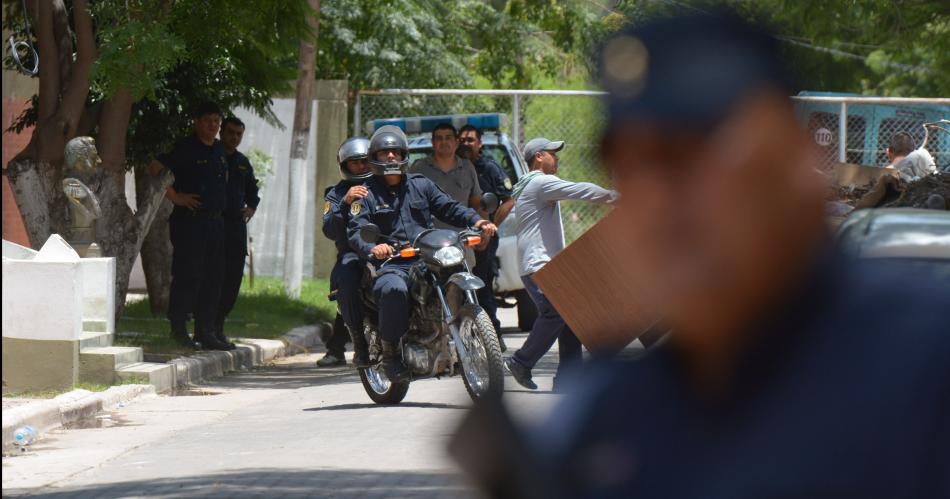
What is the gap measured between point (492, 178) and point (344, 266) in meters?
3.81

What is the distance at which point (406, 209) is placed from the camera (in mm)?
9859

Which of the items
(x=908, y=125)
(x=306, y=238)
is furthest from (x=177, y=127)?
(x=908, y=125)

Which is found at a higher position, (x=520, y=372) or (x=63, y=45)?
(x=63, y=45)

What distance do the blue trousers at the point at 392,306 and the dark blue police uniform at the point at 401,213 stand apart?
0.07 feet

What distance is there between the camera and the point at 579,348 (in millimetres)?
10422

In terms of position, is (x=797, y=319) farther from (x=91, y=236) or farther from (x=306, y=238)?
(x=306, y=238)

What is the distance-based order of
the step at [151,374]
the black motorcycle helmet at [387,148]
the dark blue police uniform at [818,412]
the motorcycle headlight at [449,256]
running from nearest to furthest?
the dark blue police uniform at [818,412] < the motorcycle headlight at [449,256] < the black motorcycle helmet at [387,148] < the step at [151,374]

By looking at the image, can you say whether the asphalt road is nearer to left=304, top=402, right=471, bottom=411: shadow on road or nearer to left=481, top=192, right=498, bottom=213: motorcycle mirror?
left=304, top=402, right=471, bottom=411: shadow on road

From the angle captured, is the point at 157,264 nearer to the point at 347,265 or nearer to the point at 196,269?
the point at 196,269

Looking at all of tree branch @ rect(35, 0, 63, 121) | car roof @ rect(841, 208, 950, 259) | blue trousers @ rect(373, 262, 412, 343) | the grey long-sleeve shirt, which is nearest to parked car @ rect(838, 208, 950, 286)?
car roof @ rect(841, 208, 950, 259)

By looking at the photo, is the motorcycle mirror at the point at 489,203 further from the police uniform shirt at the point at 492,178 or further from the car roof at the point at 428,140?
the car roof at the point at 428,140

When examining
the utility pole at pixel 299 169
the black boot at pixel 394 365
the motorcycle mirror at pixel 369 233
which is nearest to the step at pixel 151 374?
the black boot at pixel 394 365

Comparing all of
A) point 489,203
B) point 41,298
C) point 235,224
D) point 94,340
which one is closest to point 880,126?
point 235,224

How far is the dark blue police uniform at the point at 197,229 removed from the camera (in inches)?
490
